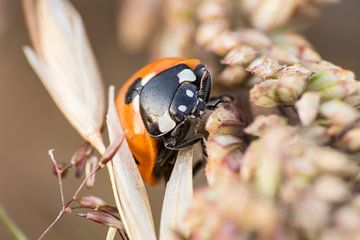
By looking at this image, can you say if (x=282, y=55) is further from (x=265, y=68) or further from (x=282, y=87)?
(x=282, y=87)

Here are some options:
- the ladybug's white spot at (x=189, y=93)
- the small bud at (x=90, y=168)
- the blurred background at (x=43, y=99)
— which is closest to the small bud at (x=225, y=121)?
the ladybug's white spot at (x=189, y=93)

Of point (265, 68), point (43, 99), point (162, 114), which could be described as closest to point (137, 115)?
point (162, 114)

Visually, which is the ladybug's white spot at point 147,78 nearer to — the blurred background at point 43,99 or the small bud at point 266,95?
the small bud at point 266,95

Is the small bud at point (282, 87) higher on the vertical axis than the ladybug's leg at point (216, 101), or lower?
higher

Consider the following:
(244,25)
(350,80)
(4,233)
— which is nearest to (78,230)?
(4,233)

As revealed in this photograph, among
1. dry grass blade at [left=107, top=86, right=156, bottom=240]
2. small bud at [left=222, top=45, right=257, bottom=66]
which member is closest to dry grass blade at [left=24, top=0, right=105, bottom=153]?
dry grass blade at [left=107, top=86, right=156, bottom=240]

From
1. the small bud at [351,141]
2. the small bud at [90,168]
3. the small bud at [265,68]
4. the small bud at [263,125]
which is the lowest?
the small bud at [90,168]

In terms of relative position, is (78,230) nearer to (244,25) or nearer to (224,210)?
(244,25)
